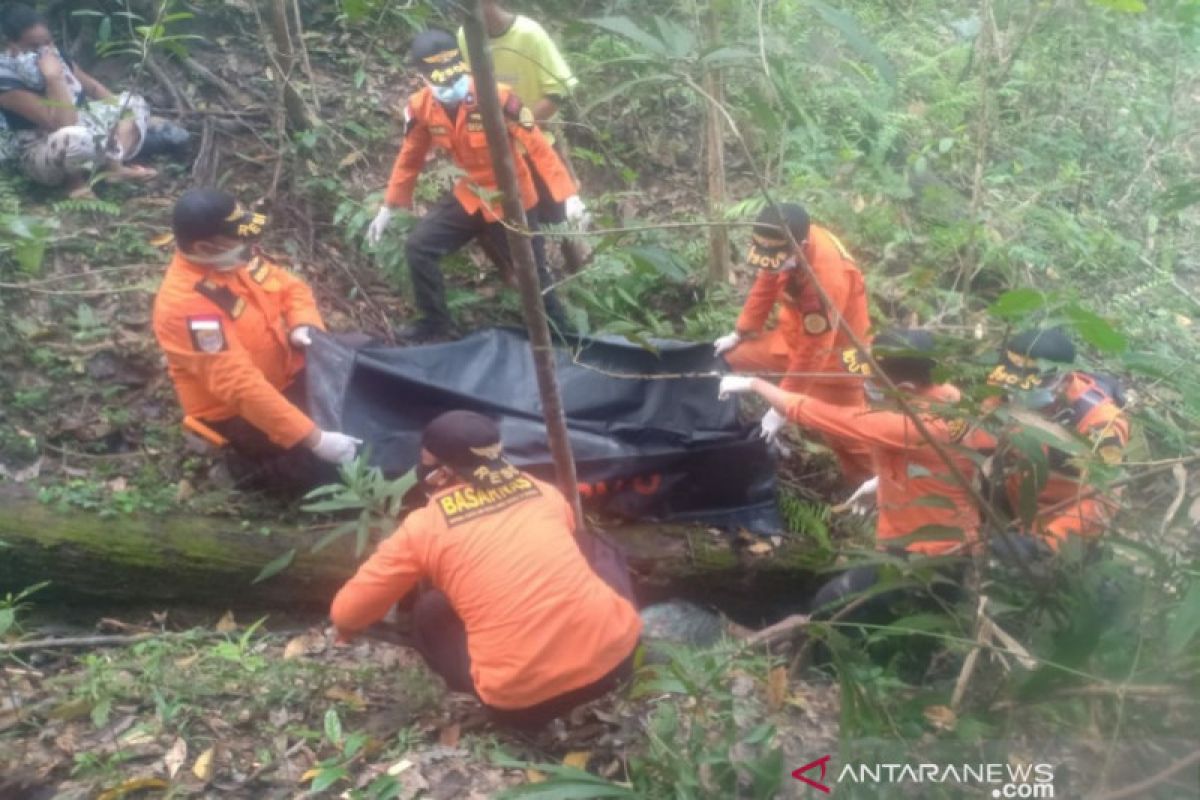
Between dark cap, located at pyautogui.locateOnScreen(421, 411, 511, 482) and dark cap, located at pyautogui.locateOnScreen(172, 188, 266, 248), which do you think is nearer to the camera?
dark cap, located at pyautogui.locateOnScreen(421, 411, 511, 482)

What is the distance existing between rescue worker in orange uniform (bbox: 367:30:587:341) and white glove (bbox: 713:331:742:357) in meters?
0.78

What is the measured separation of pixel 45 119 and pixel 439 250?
2.34 meters

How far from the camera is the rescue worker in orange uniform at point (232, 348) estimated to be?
14.1ft

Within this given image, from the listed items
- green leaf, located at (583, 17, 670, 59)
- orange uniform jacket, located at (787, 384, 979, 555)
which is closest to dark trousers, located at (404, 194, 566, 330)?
orange uniform jacket, located at (787, 384, 979, 555)

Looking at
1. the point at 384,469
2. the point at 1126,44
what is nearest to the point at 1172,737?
the point at 384,469

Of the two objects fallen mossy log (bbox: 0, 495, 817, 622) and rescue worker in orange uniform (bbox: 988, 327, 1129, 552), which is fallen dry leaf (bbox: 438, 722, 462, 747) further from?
rescue worker in orange uniform (bbox: 988, 327, 1129, 552)

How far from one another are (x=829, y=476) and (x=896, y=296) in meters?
1.33

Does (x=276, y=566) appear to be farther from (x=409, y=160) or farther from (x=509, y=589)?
(x=409, y=160)

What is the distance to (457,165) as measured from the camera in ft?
17.7

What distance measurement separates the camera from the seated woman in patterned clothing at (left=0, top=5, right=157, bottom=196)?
A: 5.64 meters

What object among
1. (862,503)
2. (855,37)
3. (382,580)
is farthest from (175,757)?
(862,503)

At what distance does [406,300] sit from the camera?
5805mm

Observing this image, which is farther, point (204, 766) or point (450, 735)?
point (450, 735)

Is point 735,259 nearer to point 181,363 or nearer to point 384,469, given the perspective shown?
point 384,469
